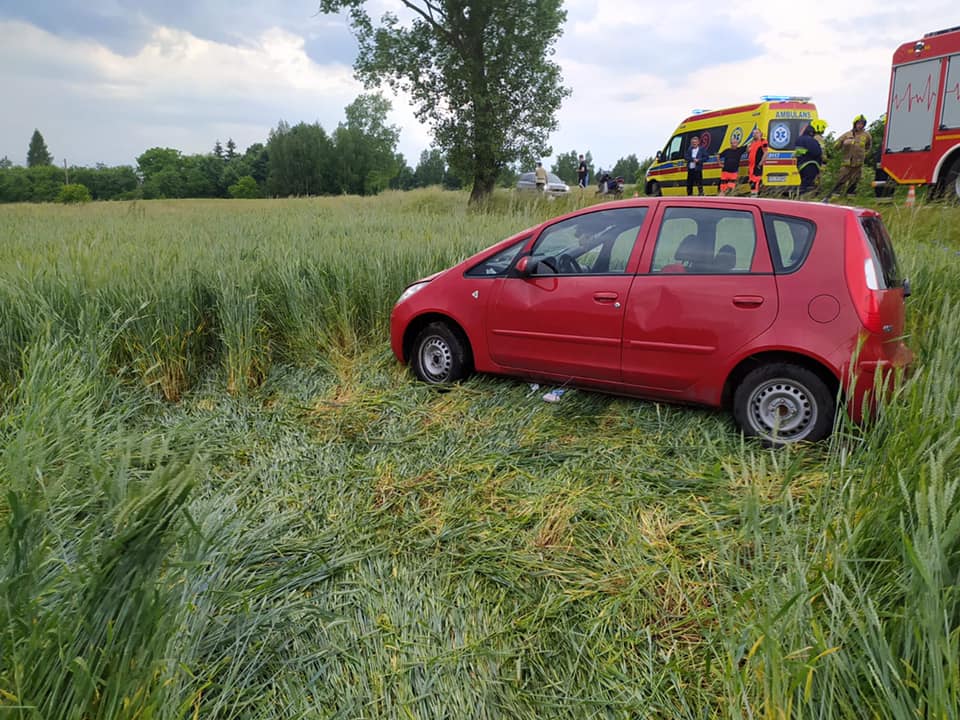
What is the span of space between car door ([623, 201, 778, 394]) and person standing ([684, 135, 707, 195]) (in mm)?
14293

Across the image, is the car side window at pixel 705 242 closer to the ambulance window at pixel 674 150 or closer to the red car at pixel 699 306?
the red car at pixel 699 306

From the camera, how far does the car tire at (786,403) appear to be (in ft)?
12.7

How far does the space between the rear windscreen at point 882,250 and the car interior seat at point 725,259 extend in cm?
77

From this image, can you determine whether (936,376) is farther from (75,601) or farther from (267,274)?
(267,274)

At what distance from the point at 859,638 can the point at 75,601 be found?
86.8 inches

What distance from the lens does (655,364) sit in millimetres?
4445

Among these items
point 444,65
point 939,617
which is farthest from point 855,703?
point 444,65

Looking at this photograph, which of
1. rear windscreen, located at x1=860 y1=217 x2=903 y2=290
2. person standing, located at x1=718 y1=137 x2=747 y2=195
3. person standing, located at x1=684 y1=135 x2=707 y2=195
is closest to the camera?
rear windscreen, located at x1=860 y1=217 x2=903 y2=290

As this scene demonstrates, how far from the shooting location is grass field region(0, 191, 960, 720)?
175 centimetres

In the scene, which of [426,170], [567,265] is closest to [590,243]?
[567,265]

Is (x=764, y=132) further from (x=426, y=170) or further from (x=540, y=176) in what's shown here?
(x=426, y=170)

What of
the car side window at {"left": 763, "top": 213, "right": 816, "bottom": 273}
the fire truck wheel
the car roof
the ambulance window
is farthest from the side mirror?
the ambulance window

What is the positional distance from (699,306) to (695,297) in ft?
0.22

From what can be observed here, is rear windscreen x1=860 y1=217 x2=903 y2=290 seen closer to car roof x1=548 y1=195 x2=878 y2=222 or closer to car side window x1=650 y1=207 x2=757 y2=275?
car roof x1=548 y1=195 x2=878 y2=222
